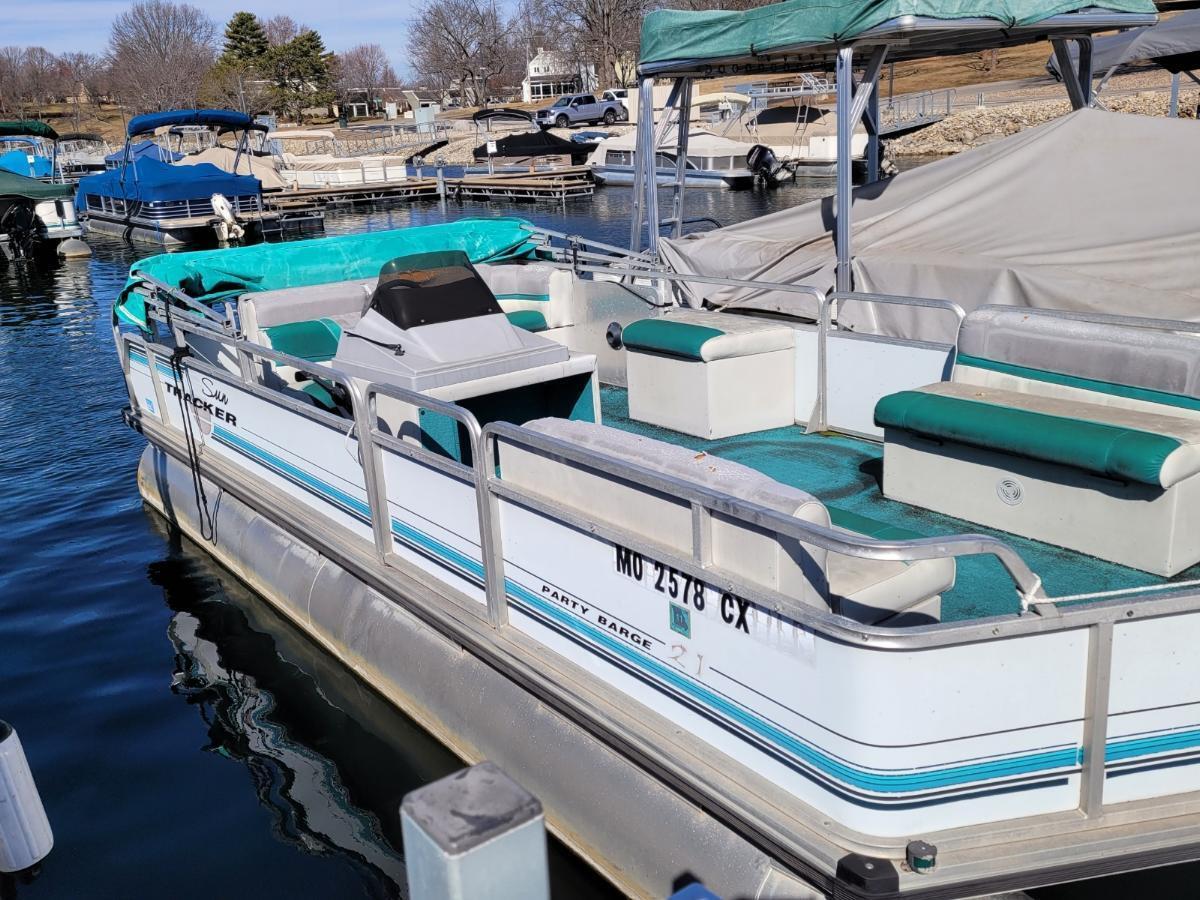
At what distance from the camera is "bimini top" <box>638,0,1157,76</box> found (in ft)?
21.2

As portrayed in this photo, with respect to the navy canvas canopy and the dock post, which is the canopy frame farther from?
the navy canvas canopy

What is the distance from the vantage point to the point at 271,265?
8703 millimetres

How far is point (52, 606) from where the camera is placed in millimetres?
7957

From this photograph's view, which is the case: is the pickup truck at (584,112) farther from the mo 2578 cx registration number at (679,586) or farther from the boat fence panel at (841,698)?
Result: the boat fence panel at (841,698)

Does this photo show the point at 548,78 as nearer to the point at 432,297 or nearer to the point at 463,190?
the point at 463,190

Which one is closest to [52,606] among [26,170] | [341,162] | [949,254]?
[949,254]

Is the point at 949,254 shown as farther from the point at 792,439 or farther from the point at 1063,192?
the point at 792,439

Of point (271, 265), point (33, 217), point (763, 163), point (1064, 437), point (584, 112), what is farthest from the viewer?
point (584, 112)

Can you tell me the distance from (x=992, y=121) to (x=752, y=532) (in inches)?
1522

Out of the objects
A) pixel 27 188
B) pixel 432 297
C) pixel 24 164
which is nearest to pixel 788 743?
pixel 432 297

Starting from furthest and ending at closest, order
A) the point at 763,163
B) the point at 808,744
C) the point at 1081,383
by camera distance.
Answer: the point at 763,163 < the point at 1081,383 < the point at 808,744

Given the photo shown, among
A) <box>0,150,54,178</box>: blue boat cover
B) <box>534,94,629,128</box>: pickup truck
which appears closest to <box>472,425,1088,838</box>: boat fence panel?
<box>0,150,54,178</box>: blue boat cover

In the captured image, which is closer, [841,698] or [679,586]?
[841,698]

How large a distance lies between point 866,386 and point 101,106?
350 feet
